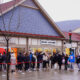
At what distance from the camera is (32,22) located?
30484mm

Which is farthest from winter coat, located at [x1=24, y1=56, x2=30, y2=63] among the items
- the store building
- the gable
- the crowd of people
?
the gable

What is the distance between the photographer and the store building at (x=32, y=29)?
2706cm

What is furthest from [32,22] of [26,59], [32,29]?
[26,59]

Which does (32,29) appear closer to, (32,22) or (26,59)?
(32,22)

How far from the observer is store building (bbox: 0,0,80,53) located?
1065 inches

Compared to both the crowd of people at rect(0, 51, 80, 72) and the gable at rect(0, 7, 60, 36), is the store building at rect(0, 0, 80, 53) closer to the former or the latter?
the gable at rect(0, 7, 60, 36)

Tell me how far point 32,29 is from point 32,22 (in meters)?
0.98

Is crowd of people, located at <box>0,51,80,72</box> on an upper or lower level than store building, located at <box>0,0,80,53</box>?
lower

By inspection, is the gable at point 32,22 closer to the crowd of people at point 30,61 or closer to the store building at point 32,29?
the store building at point 32,29

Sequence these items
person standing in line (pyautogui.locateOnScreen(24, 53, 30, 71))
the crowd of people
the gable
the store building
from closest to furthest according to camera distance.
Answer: the crowd of people → person standing in line (pyautogui.locateOnScreen(24, 53, 30, 71)) → the store building → the gable

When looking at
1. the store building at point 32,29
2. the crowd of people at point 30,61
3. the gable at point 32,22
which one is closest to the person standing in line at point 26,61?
the crowd of people at point 30,61

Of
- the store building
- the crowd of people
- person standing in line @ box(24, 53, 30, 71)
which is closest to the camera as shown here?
the crowd of people

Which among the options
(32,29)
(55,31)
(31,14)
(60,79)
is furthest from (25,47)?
(60,79)

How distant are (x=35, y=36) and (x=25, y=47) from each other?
6.76 ft
